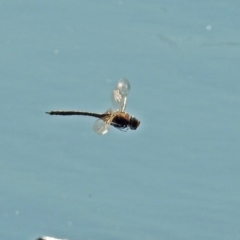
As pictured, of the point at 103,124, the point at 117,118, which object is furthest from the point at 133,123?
the point at 103,124

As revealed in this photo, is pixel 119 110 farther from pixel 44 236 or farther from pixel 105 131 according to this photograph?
pixel 44 236

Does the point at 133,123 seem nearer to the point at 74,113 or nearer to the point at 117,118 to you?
the point at 117,118

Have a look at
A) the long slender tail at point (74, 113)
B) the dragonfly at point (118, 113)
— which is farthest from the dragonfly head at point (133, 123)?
the long slender tail at point (74, 113)

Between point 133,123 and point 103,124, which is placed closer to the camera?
point 103,124

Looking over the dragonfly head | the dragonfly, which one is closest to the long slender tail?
the dragonfly

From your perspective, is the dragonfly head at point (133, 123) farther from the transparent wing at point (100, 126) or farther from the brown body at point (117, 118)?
the transparent wing at point (100, 126)

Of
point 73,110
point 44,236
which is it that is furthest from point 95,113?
point 44,236
